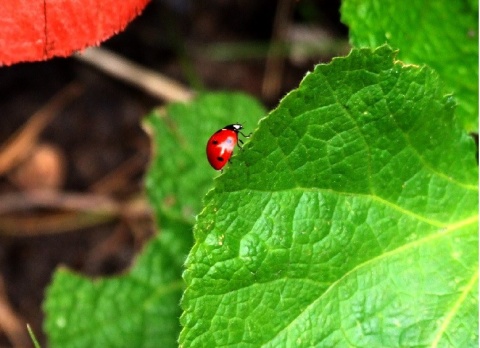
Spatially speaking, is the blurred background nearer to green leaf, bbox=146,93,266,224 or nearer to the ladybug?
green leaf, bbox=146,93,266,224

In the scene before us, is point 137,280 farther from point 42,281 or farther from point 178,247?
point 42,281

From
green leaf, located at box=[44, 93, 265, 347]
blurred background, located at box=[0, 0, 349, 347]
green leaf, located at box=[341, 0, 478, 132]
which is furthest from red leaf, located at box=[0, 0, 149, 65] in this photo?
blurred background, located at box=[0, 0, 349, 347]

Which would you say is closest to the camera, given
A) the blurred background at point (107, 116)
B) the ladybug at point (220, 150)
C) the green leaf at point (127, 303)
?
the ladybug at point (220, 150)

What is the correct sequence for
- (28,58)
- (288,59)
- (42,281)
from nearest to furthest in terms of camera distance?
(28,58) < (42,281) < (288,59)

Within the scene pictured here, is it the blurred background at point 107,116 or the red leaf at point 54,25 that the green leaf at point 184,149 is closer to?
the blurred background at point 107,116

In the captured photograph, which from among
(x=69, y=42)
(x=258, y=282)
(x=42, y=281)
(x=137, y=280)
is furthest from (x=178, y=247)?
(x=69, y=42)

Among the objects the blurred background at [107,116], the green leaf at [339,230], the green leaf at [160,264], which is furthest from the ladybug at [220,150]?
the blurred background at [107,116]
